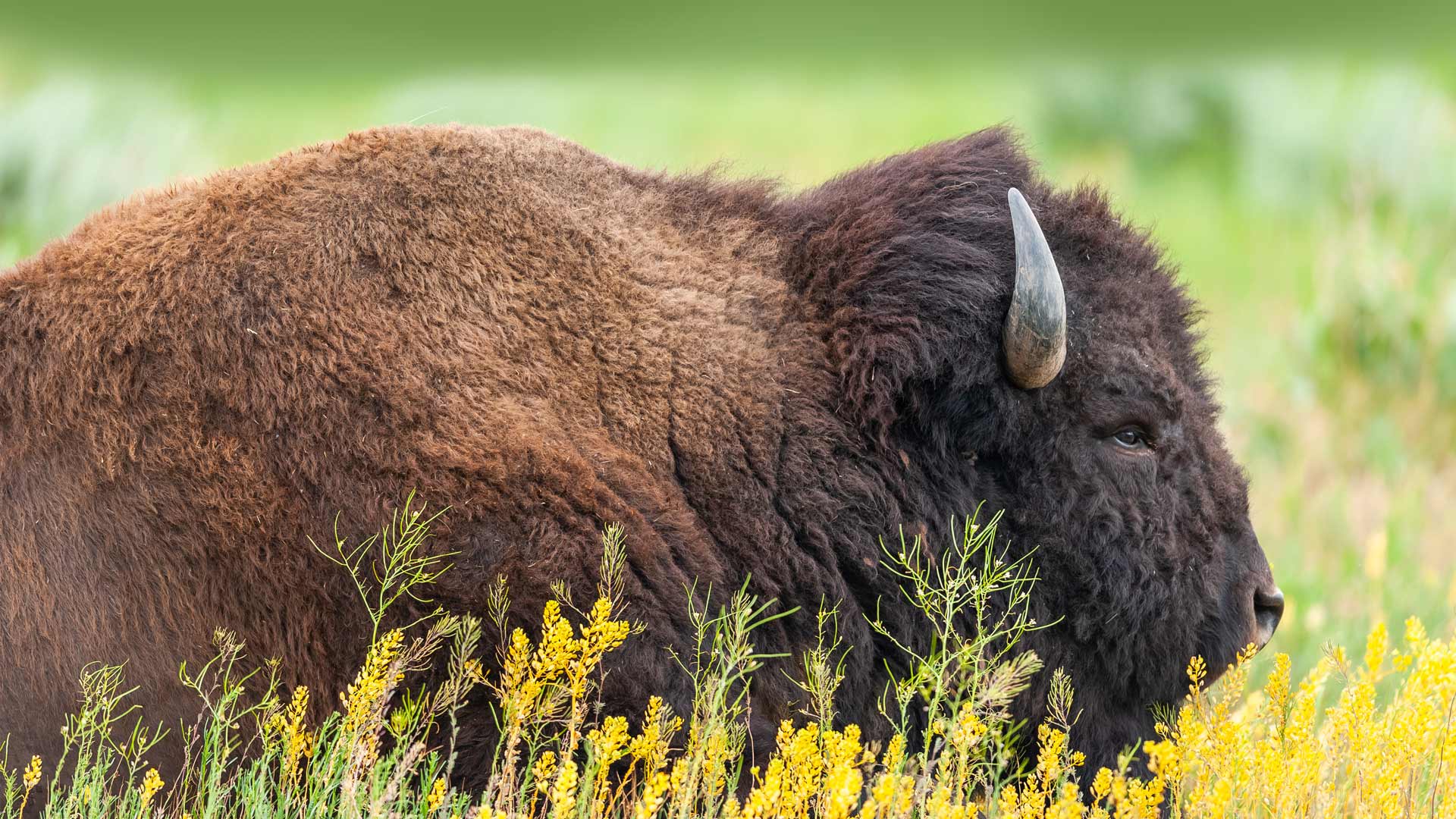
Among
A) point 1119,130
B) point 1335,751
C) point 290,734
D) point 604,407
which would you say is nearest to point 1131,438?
point 1335,751

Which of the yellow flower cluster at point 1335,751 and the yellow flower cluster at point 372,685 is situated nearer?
the yellow flower cluster at point 372,685

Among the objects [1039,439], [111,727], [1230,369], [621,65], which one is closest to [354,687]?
[111,727]

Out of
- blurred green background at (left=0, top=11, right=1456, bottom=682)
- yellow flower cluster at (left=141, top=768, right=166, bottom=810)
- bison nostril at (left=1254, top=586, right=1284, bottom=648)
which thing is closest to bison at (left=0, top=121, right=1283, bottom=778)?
bison nostril at (left=1254, top=586, right=1284, bottom=648)

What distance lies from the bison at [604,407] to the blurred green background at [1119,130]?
67 cm

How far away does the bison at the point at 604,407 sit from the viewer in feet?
10.5

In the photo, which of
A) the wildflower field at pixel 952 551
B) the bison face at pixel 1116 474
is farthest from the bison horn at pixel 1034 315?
the wildflower field at pixel 952 551

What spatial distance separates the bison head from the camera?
147 inches

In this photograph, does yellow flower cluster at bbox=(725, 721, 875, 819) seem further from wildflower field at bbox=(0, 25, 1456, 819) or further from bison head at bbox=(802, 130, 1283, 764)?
bison head at bbox=(802, 130, 1283, 764)

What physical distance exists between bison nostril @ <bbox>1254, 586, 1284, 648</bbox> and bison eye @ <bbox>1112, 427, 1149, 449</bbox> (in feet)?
1.95

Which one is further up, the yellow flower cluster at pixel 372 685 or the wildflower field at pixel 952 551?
the yellow flower cluster at pixel 372 685

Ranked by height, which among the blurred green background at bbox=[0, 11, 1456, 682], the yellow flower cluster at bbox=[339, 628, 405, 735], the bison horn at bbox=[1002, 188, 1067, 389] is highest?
the bison horn at bbox=[1002, 188, 1067, 389]

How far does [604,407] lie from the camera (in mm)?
3506

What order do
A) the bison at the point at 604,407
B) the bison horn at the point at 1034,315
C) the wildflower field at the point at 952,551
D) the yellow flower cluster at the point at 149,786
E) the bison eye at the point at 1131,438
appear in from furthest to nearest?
the bison eye at the point at 1131,438
the bison horn at the point at 1034,315
the bison at the point at 604,407
the wildflower field at the point at 952,551
the yellow flower cluster at the point at 149,786

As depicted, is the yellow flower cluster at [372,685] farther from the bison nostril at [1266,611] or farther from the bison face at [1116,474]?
the bison nostril at [1266,611]
